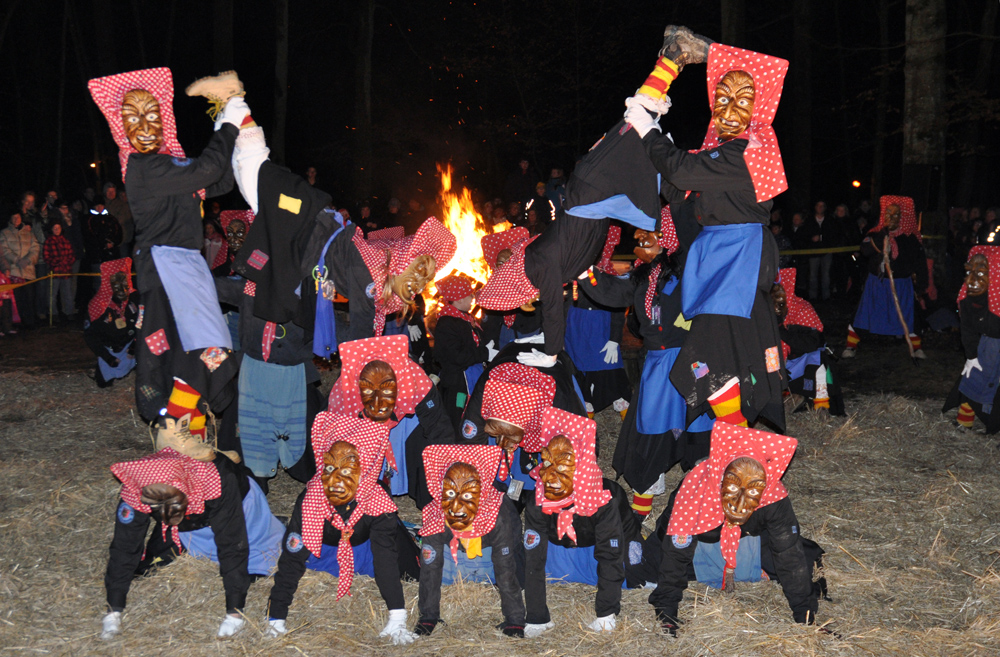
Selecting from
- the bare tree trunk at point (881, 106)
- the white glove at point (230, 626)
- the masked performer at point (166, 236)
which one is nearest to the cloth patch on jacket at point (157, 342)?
the masked performer at point (166, 236)

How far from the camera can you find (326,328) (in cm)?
488

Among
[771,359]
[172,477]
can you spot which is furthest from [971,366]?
[172,477]

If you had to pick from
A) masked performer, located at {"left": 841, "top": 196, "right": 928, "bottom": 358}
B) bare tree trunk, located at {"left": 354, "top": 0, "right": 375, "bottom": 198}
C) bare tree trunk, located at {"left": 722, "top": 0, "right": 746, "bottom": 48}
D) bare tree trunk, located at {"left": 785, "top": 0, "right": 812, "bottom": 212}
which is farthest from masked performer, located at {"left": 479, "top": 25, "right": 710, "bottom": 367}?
bare tree trunk, located at {"left": 354, "top": 0, "right": 375, "bottom": 198}

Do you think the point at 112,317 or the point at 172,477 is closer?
the point at 172,477

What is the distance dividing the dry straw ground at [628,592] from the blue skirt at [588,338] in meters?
0.83

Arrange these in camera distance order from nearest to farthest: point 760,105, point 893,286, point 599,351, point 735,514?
point 735,514, point 760,105, point 599,351, point 893,286

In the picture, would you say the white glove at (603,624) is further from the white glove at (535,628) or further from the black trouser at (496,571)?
the black trouser at (496,571)

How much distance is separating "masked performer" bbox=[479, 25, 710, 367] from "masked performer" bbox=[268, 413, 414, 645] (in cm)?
101

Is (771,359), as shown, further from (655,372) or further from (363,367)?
(363,367)

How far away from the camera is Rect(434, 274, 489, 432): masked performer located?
20.9ft

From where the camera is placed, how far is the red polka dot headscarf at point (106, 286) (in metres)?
8.28

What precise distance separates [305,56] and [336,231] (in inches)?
841

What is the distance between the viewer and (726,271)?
4.03m

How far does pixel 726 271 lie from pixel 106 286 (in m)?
6.66
